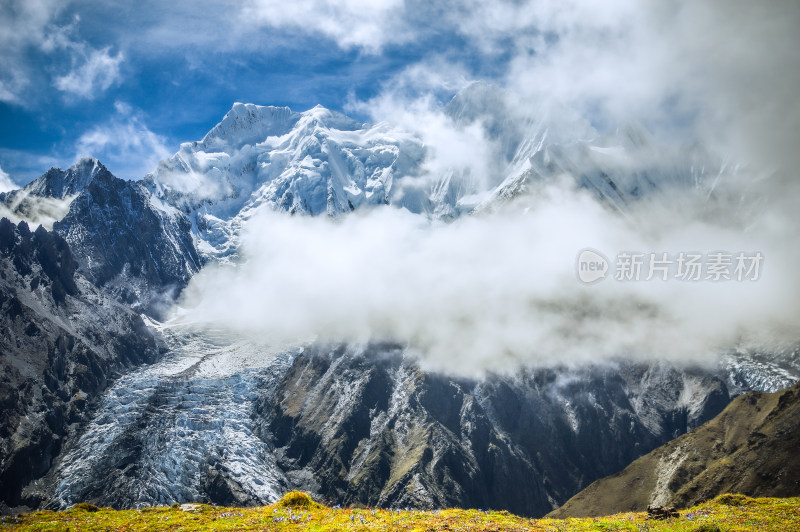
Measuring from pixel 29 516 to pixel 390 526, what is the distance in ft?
87.1

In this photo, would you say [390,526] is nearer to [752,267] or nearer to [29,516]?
[29,516]

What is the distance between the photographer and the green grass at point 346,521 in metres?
30.0

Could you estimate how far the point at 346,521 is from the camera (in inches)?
1219

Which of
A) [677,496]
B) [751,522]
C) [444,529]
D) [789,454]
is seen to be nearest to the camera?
[444,529]

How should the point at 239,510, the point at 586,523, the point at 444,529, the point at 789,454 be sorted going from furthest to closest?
1. the point at 789,454
2. the point at 239,510
3. the point at 586,523
4. the point at 444,529

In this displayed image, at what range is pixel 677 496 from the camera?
189875mm

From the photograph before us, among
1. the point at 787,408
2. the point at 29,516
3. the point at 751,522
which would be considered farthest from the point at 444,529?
the point at 787,408

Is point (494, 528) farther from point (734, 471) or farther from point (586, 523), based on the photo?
point (734, 471)

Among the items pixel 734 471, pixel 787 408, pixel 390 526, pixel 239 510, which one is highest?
pixel 787 408

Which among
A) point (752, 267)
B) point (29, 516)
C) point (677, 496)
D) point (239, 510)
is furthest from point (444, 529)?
point (677, 496)

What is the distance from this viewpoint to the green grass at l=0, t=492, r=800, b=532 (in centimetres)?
2997

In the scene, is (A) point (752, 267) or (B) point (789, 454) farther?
(B) point (789, 454)

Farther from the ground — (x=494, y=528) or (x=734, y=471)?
(x=734, y=471)

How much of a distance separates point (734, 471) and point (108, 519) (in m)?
→ 203
